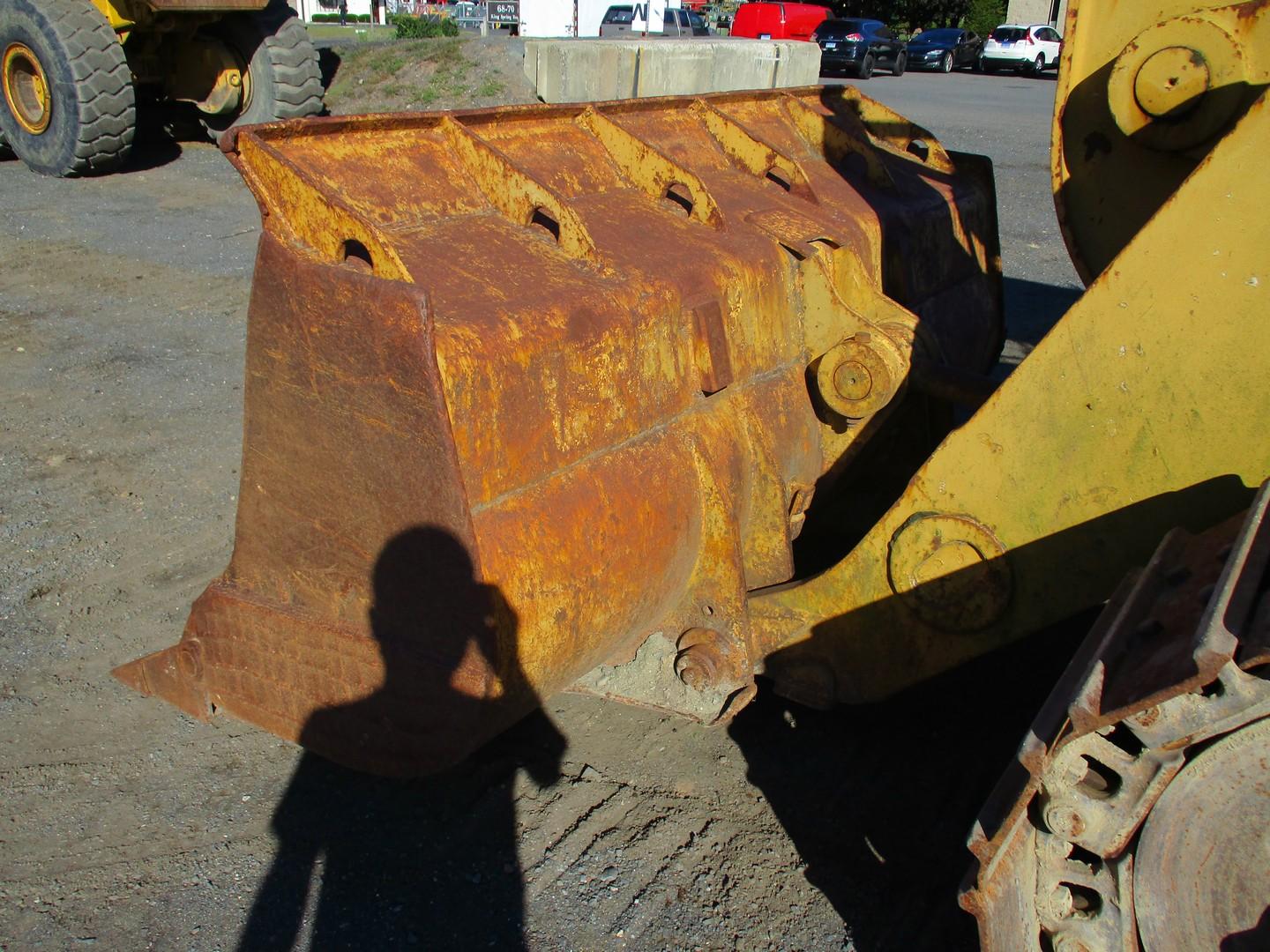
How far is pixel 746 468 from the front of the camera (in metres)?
2.63

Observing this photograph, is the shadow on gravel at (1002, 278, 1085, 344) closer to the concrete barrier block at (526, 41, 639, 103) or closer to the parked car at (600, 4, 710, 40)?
the concrete barrier block at (526, 41, 639, 103)

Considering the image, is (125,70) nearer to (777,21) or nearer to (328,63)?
(328,63)

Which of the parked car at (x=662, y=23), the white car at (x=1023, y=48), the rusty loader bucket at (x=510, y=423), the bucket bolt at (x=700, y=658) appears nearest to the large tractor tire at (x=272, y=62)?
the rusty loader bucket at (x=510, y=423)

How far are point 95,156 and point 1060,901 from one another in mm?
10107

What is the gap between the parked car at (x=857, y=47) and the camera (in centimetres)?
2461

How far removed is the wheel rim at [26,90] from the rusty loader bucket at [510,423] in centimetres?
857

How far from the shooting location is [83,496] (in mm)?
4184

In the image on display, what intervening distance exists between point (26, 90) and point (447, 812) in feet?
32.0

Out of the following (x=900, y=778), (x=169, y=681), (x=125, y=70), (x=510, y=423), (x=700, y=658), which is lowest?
(x=900, y=778)

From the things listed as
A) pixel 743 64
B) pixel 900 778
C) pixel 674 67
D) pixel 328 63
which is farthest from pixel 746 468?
pixel 328 63

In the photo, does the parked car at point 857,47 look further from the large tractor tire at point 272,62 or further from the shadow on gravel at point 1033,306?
the shadow on gravel at point 1033,306

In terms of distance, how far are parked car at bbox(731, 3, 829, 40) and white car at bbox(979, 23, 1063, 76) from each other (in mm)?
4663

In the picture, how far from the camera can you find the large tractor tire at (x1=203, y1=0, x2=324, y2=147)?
408 inches

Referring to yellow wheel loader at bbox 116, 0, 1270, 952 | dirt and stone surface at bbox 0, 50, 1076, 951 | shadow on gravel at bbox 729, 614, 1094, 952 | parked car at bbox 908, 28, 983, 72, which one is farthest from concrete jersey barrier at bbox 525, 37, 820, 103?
parked car at bbox 908, 28, 983, 72
